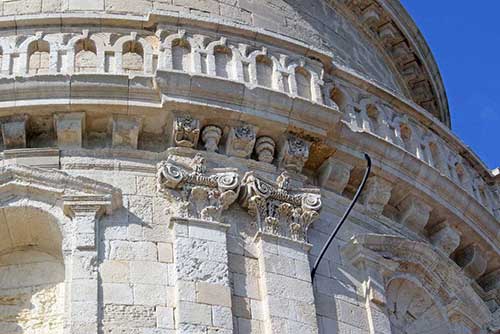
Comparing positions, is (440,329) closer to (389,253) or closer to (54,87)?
(389,253)

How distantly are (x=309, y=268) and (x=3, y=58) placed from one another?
3793mm

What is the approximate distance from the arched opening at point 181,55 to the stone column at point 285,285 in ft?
7.08

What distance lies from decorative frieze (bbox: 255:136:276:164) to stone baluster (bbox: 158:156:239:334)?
71 centimetres

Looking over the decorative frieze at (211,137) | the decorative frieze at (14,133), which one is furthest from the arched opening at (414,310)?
the decorative frieze at (14,133)

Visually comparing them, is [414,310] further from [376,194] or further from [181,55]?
[181,55]

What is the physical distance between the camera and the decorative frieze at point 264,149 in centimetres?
1509

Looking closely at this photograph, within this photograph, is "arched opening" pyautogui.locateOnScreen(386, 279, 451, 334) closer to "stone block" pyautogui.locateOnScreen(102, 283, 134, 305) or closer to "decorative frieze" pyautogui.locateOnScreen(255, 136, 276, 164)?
"decorative frieze" pyautogui.locateOnScreen(255, 136, 276, 164)

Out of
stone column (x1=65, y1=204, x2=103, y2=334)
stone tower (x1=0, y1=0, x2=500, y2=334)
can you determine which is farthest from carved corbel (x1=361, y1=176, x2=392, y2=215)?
stone column (x1=65, y1=204, x2=103, y2=334)

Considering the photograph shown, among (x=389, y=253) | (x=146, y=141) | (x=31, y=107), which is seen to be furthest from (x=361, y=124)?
(x=31, y=107)

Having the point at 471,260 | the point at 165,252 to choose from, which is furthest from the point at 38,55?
the point at 471,260

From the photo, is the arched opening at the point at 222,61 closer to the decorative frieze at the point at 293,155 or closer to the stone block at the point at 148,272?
the decorative frieze at the point at 293,155

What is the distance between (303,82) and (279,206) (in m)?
1.96

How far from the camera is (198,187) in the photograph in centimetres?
1417

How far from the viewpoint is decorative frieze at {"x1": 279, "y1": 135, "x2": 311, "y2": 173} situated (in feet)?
49.8
